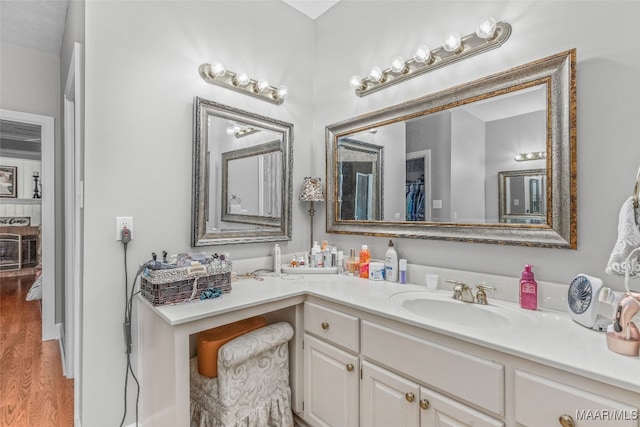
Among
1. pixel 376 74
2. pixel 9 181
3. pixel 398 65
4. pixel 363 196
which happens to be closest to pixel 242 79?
pixel 376 74

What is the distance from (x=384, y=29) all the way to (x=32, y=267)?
7380mm

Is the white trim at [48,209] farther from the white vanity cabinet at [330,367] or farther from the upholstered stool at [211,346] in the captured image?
the white vanity cabinet at [330,367]

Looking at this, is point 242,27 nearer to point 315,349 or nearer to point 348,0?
point 348,0

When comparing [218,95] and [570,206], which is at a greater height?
[218,95]

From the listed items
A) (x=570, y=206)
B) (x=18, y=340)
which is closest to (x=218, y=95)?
(x=570, y=206)

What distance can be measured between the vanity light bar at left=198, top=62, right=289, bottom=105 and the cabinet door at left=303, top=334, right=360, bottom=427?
61.0 inches

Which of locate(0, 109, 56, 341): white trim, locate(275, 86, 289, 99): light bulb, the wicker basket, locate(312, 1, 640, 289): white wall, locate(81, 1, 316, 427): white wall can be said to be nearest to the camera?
locate(312, 1, 640, 289): white wall

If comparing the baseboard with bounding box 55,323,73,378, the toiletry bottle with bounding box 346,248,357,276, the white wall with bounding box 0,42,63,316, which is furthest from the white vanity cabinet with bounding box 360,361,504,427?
the white wall with bounding box 0,42,63,316

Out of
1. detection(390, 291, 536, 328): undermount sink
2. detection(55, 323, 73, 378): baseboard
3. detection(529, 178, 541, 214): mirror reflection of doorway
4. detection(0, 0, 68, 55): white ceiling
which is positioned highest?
detection(0, 0, 68, 55): white ceiling

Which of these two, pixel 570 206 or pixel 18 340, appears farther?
pixel 18 340

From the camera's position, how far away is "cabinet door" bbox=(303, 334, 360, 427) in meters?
1.43

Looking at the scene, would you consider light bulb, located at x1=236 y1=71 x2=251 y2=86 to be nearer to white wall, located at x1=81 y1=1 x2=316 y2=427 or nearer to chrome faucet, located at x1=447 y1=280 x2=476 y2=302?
white wall, located at x1=81 y1=1 x2=316 y2=427

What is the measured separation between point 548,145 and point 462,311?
820mm

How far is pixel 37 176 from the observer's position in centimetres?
579
